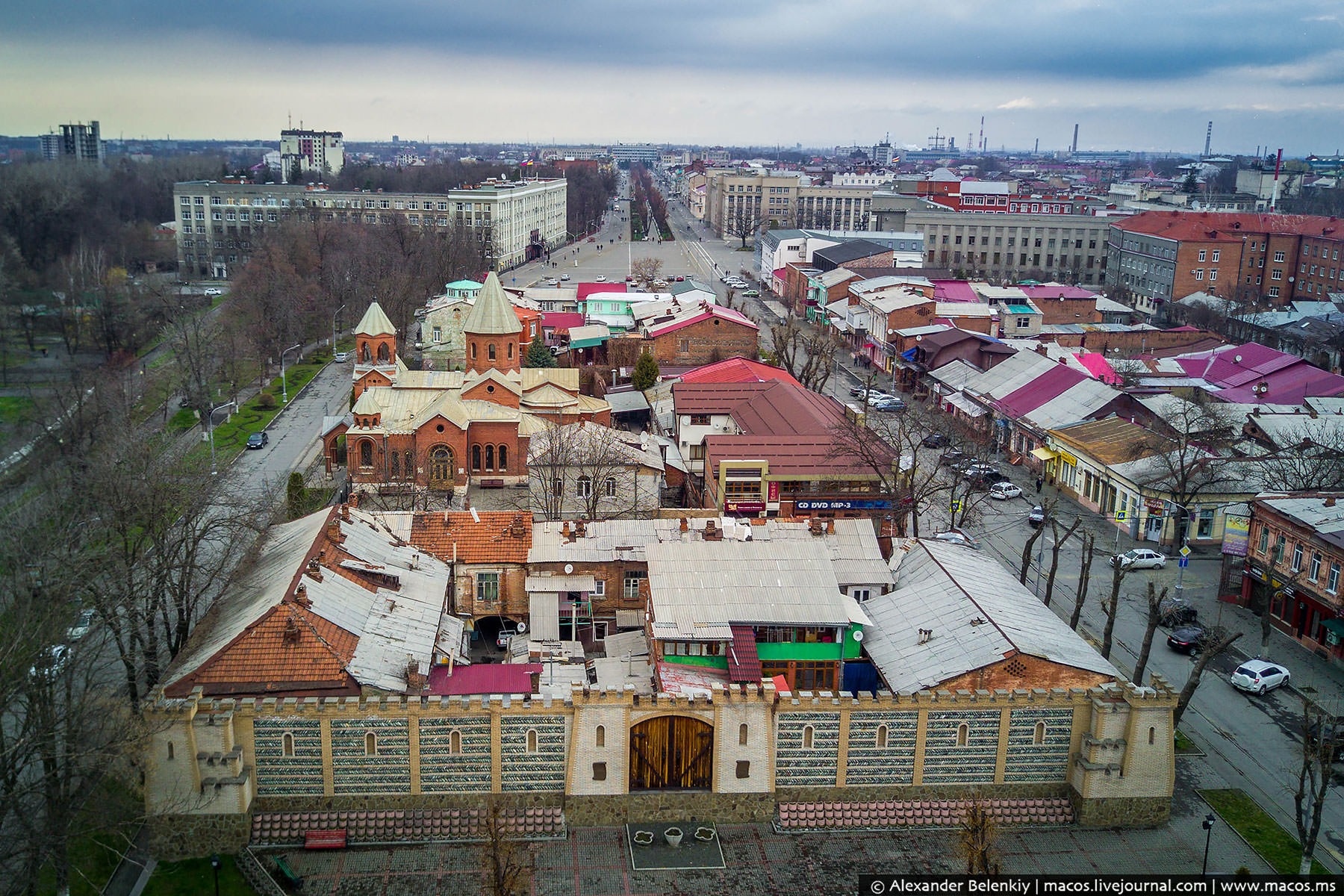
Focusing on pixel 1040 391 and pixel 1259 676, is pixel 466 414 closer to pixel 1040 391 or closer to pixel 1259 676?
pixel 1040 391

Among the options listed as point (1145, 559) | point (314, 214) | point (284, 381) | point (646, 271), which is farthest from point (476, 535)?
point (314, 214)

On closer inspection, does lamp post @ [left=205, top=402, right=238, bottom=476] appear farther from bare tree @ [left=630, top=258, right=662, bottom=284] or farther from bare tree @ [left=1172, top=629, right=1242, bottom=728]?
bare tree @ [left=630, top=258, right=662, bottom=284]

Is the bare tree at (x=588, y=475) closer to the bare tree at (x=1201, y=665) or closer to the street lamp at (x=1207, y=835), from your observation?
the bare tree at (x=1201, y=665)

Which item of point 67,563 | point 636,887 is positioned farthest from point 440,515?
point 636,887

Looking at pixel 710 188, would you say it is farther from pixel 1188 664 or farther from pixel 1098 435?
pixel 1188 664

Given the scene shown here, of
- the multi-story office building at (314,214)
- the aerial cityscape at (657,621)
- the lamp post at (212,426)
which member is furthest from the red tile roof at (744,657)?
the multi-story office building at (314,214)

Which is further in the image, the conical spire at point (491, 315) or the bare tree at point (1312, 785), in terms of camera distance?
the conical spire at point (491, 315)

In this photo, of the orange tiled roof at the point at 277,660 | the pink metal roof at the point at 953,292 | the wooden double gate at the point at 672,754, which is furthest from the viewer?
the pink metal roof at the point at 953,292
